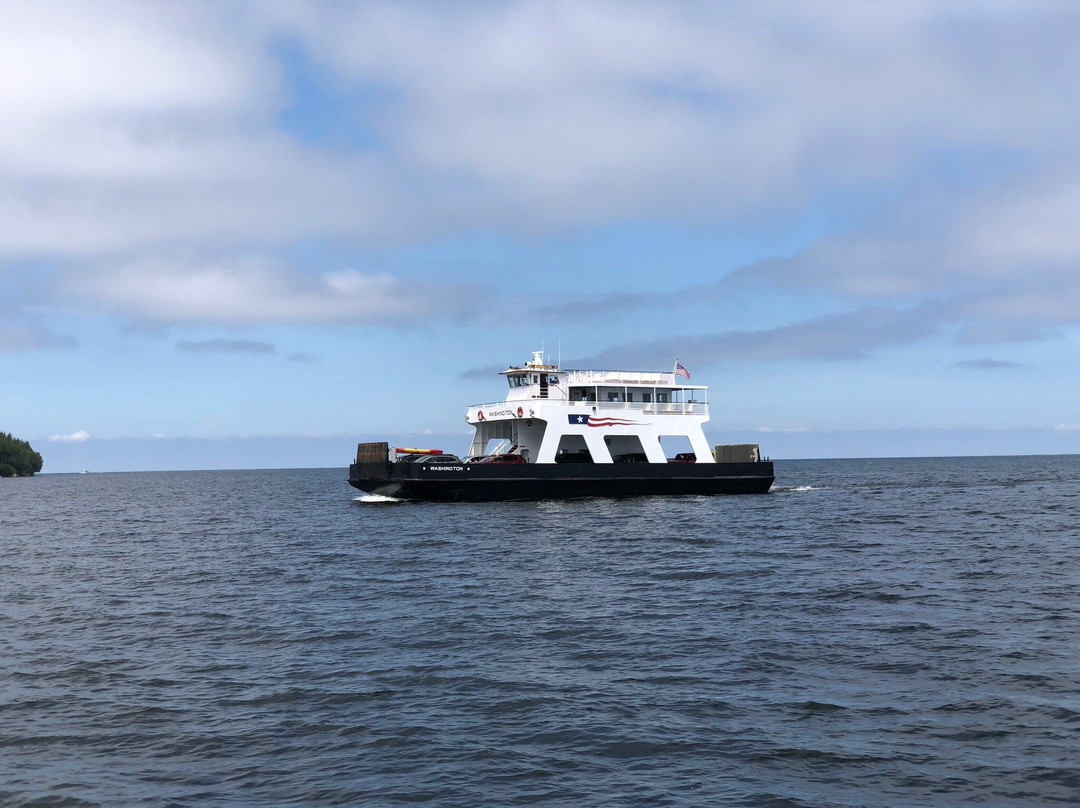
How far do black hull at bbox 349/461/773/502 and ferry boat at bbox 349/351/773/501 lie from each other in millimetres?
46

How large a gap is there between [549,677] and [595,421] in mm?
30812

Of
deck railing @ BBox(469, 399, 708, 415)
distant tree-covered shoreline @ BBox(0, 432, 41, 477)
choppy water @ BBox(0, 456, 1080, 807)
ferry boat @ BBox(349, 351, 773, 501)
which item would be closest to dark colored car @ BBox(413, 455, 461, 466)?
ferry boat @ BBox(349, 351, 773, 501)

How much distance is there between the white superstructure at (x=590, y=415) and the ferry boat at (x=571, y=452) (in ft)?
0.16

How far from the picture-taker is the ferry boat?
40.5 meters

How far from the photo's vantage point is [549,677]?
12.2m

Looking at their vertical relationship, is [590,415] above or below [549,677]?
above

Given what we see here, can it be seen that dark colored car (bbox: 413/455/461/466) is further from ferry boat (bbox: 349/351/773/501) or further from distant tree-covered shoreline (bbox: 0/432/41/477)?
distant tree-covered shoreline (bbox: 0/432/41/477)

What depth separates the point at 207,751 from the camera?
9.55 metres

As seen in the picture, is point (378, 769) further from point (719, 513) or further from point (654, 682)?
point (719, 513)

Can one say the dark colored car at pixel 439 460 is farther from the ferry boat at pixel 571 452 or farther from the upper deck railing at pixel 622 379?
the upper deck railing at pixel 622 379

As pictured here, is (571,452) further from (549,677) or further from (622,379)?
(549,677)

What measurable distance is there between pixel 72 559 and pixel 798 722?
81.1 ft

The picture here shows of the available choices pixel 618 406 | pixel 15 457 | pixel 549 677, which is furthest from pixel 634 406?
pixel 15 457

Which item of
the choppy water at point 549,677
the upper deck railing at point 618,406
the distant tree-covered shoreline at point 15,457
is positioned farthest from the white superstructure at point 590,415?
the distant tree-covered shoreline at point 15,457
